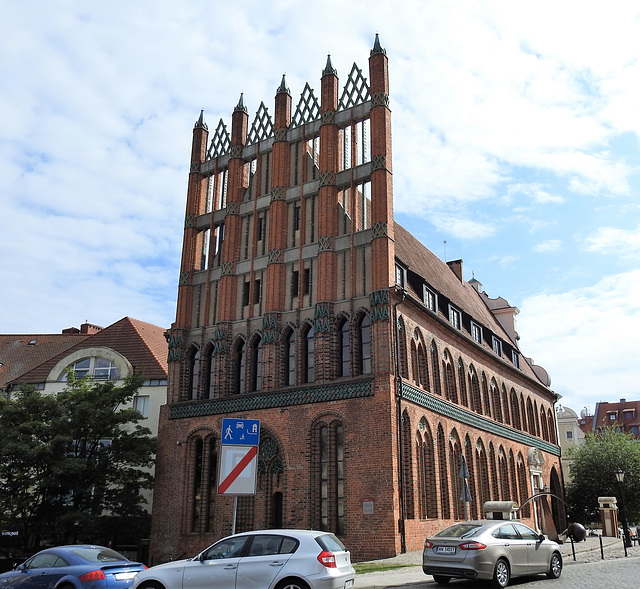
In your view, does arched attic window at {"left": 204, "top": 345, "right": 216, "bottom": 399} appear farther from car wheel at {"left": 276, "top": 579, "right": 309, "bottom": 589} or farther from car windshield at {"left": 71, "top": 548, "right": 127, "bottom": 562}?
car wheel at {"left": 276, "top": 579, "right": 309, "bottom": 589}

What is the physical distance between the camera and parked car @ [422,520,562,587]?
14586 millimetres

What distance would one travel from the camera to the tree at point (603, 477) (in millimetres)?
45503

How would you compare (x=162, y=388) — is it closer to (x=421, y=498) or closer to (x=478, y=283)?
(x=421, y=498)

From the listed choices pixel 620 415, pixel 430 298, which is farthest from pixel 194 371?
pixel 620 415

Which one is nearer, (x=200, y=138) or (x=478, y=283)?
(x=200, y=138)

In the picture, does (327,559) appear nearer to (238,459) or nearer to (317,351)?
(238,459)

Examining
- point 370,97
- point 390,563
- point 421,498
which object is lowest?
point 390,563

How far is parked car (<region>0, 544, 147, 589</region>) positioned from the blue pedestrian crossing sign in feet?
11.4

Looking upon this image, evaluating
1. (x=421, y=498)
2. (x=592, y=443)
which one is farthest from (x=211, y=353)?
(x=592, y=443)

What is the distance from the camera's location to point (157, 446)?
29.8m

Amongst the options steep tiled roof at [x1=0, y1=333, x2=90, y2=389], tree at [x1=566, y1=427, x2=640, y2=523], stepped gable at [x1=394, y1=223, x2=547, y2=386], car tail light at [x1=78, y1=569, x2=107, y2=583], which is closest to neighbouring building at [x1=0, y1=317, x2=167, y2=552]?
steep tiled roof at [x1=0, y1=333, x2=90, y2=389]

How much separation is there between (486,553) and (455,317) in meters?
20.5

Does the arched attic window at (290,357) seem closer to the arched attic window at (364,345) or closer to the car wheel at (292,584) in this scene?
the arched attic window at (364,345)

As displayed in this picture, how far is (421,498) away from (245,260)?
12.8 m
